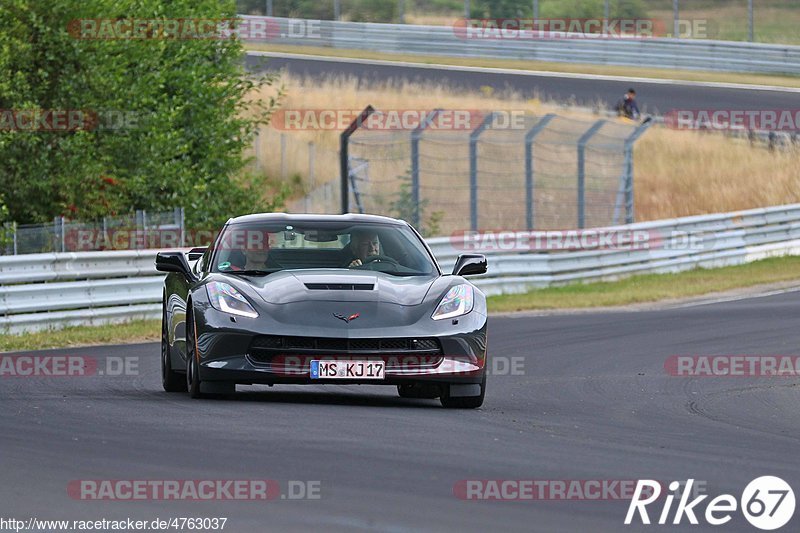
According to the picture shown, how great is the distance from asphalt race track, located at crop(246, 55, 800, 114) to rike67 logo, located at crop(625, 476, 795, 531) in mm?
34260

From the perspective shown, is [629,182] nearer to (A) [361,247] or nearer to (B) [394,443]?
(A) [361,247]

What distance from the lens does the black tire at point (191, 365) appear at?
33.6 feet

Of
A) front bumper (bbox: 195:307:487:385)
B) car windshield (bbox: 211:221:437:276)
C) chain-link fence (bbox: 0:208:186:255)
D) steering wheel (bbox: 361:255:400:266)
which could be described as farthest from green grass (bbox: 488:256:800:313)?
front bumper (bbox: 195:307:487:385)

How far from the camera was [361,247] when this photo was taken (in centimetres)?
1105

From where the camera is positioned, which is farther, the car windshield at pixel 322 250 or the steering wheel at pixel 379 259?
the steering wheel at pixel 379 259

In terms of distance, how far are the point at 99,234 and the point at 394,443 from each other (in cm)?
1397

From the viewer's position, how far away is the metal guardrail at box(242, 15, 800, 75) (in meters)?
44.6

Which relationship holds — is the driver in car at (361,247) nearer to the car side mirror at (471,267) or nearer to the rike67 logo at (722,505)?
the car side mirror at (471,267)

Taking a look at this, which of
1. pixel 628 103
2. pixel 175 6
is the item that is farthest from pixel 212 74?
pixel 628 103

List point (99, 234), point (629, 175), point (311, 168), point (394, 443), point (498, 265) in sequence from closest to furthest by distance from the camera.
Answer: point (394, 443), point (99, 234), point (498, 265), point (629, 175), point (311, 168)

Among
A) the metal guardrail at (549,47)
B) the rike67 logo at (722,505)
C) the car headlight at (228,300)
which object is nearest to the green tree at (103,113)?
the car headlight at (228,300)

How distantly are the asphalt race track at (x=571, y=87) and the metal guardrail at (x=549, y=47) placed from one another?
131cm

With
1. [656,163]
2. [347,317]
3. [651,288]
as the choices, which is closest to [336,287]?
[347,317]

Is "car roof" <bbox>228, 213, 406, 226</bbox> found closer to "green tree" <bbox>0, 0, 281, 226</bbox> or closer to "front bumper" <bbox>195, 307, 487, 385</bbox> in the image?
"front bumper" <bbox>195, 307, 487, 385</bbox>
